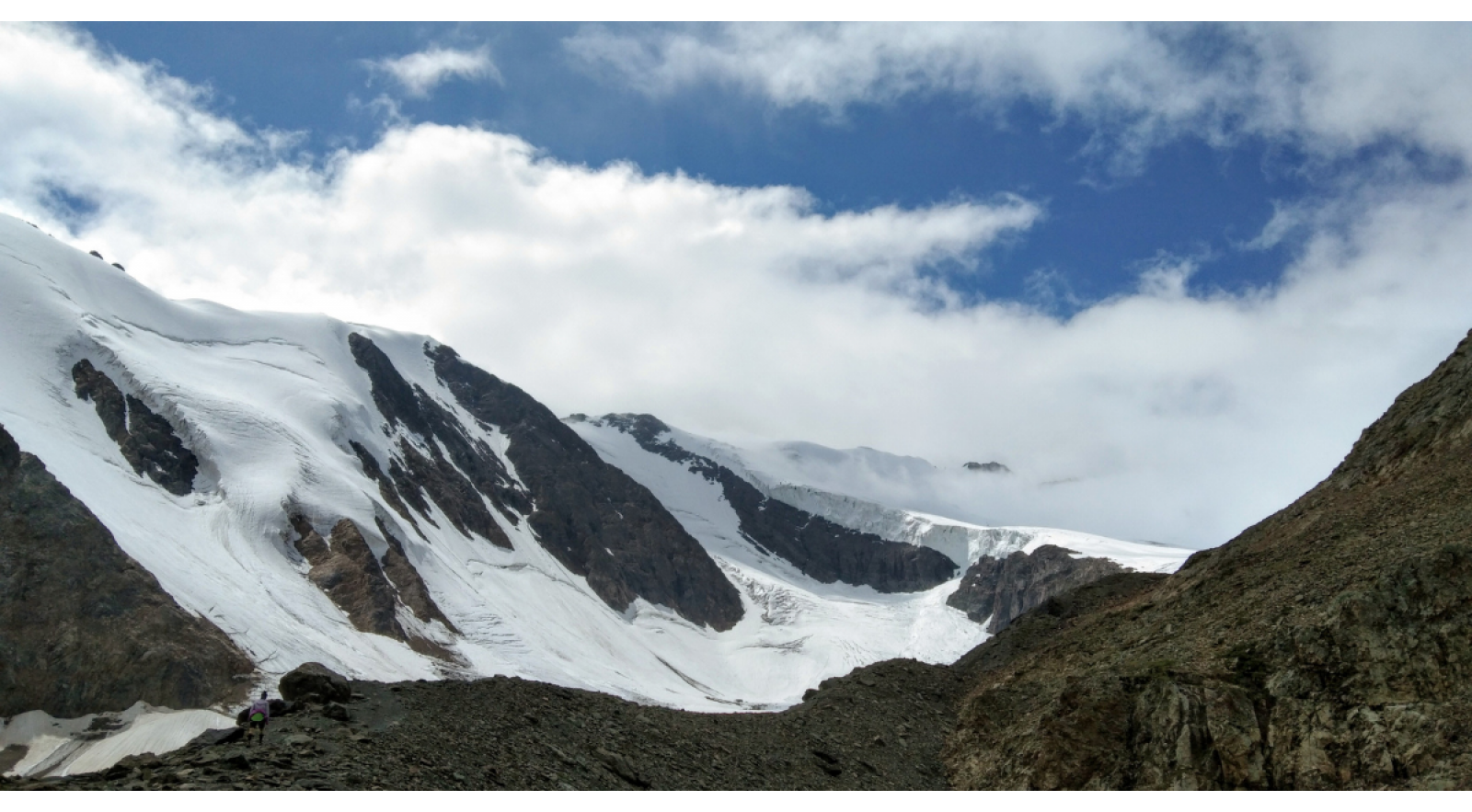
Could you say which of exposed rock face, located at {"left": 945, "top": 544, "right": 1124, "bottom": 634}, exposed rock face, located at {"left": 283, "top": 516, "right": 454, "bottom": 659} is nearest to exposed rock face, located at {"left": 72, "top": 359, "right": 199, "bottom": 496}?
exposed rock face, located at {"left": 283, "top": 516, "right": 454, "bottom": 659}

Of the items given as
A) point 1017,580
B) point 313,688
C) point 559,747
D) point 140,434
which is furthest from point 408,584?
point 1017,580

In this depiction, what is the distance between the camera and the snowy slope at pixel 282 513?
7469cm

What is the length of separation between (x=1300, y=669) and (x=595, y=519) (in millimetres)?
155197

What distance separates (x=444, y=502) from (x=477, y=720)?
4417 inches

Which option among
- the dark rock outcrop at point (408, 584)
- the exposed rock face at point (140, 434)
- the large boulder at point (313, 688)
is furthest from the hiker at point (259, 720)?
the exposed rock face at point (140, 434)

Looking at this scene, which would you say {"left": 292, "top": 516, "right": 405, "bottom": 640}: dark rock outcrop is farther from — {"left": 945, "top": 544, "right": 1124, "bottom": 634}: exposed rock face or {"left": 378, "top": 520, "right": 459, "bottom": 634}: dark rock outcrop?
{"left": 945, "top": 544, "right": 1124, "bottom": 634}: exposed rock face

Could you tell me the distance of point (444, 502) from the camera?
5103 inches

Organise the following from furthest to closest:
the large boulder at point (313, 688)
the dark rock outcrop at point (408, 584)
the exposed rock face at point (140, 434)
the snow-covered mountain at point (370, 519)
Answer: the dark rock outcrop at point (408, 584) → the exposed rock face at point (140, 434) → the snow-covered mountain at point (370, 519) → the large boulder at point (313, 688)

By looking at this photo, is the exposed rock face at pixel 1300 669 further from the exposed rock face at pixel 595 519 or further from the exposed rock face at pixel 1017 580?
the exposed rock face at pixel 595 519

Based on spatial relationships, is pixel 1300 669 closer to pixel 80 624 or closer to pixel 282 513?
pixel 80 624

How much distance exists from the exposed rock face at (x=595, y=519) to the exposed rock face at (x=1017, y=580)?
4135 cm

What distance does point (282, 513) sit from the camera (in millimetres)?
87312

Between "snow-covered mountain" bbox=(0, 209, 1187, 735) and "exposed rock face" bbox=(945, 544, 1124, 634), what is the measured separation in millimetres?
4174

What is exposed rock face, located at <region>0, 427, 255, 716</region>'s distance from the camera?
173 feet
